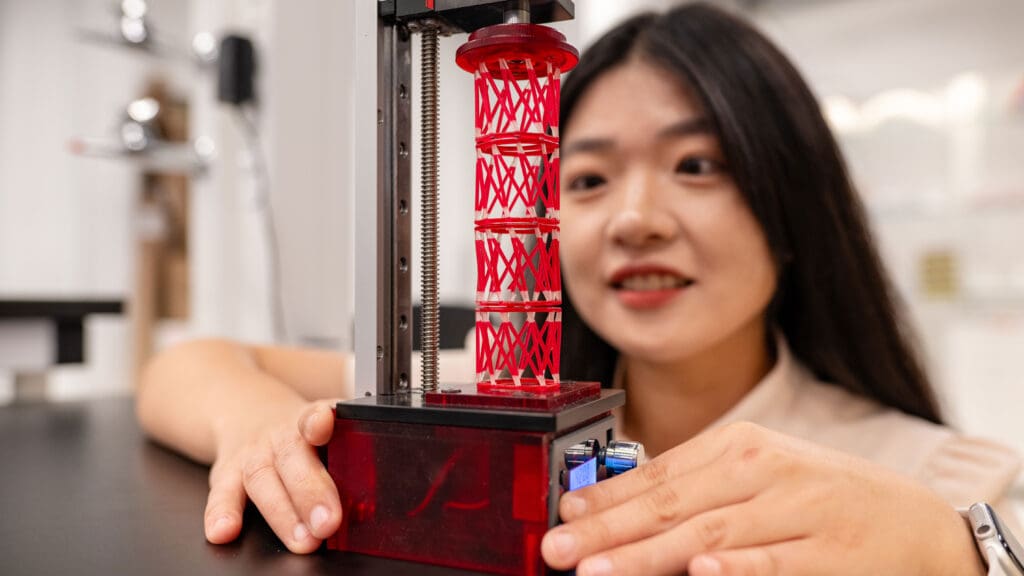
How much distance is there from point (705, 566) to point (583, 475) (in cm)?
10

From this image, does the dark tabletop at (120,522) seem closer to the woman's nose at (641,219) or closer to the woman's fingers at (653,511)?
the woman's fingers at (653,511)

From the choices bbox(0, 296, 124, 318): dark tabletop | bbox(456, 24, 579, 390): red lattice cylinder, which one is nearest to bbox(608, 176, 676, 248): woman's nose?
bbox(456, 24, 579, 390): red lattice cylinder

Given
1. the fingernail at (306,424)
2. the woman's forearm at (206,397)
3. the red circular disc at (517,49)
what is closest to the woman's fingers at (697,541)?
the fingernail at (306,424)

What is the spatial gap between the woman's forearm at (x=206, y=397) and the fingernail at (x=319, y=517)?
0.90 feet

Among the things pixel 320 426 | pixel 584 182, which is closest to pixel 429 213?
pixel 320 426

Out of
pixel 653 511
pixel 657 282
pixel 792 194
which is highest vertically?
pixel 792 194

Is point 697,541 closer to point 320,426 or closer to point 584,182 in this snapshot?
point 320,426

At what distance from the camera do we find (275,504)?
0.49 meters

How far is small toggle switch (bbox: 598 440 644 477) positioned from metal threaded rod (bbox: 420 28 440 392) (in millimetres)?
135

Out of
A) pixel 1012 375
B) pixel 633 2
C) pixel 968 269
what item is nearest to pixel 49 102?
pixel 633 2

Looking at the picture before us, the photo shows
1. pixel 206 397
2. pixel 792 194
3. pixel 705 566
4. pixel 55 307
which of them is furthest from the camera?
pixel 55 307

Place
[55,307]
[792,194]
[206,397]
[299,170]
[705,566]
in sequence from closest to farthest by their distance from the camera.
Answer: [705,566]
[206,397]
[792,194]
[55,307]
[299,170]

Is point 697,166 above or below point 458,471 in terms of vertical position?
above

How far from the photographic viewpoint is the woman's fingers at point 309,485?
47 cm
